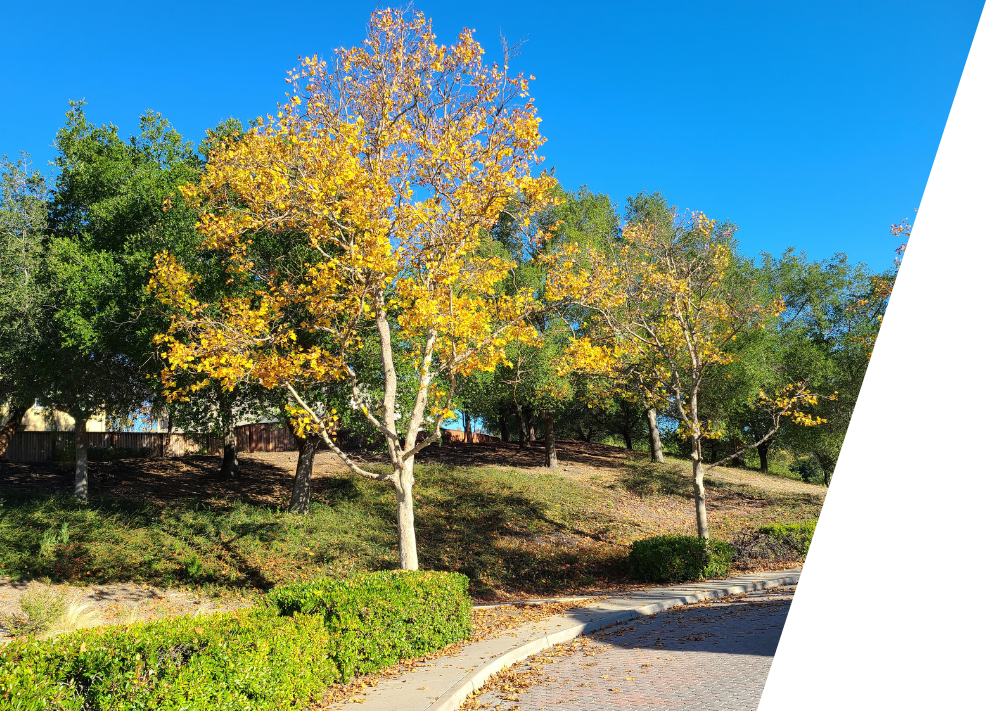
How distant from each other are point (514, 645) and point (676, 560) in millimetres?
8592

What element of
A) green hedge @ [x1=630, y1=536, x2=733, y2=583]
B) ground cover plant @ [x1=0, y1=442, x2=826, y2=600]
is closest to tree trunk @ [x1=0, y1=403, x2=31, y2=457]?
ground cover plant @ [x1=0, y1=442, x2=826, y2=600]

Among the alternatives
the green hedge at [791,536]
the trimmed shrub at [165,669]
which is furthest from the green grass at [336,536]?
the trimmed shrub at [165,669]

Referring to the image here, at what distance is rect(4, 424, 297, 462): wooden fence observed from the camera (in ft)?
91.8

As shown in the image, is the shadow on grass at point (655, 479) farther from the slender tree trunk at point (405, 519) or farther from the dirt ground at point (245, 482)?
the slender tree trunk at point (405, 519)

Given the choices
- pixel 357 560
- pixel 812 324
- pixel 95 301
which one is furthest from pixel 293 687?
pixel 812 324

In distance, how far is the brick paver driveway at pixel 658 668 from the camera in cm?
706

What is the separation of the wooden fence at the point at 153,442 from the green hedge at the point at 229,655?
19.3 metres

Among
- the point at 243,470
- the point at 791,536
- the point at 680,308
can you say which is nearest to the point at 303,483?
the point at 243,470

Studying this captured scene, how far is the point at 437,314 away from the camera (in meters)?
11.9

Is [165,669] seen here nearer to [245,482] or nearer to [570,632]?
[570,632]

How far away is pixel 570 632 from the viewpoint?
11.0 meters

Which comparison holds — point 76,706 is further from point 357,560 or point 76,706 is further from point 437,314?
point 357,560

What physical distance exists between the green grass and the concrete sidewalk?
3.16 metres

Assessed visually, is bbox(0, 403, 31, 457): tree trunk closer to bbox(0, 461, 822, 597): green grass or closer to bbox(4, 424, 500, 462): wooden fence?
bbox(4, 424, 500, 462): wooden fence
